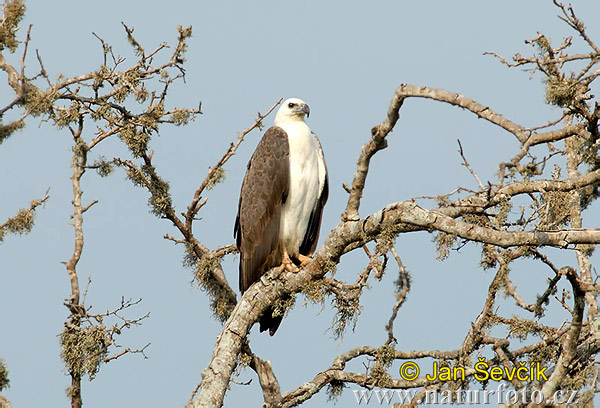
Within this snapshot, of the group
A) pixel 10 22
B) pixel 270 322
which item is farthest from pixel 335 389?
pixel 10 22

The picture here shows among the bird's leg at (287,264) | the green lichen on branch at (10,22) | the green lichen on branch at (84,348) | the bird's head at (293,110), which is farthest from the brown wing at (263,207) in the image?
the green lichen on branch at (10,22)

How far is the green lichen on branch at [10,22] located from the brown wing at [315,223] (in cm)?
286

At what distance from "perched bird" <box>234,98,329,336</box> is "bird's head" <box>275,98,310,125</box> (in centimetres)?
28

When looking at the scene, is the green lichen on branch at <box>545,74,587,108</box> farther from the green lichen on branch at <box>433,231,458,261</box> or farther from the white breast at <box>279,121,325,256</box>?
the white breast at <box>279,121,325,256</box>

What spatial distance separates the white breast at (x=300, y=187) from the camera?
709 cm

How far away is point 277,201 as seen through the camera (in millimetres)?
7047

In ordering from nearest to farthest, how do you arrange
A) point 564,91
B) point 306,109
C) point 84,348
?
point 564,91 < point 84,348 < point 306,109

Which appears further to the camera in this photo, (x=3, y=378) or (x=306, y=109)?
(x=306, y=109)

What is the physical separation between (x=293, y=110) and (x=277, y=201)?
100cm

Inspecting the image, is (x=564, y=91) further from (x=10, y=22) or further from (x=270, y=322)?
(x=10, y=22)

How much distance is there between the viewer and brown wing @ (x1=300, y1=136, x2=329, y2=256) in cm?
730

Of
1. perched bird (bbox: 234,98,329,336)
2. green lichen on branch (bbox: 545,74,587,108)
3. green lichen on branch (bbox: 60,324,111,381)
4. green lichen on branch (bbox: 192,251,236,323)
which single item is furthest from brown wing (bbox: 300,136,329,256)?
green lichen on branch (bbox: 545,74,587,108)

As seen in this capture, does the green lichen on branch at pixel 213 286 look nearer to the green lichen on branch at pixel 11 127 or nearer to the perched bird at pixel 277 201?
the perched bird at pixel 277 201

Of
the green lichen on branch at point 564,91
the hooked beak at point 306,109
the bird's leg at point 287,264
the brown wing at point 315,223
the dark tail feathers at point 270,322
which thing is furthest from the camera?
the hooked beak at point 306,109
